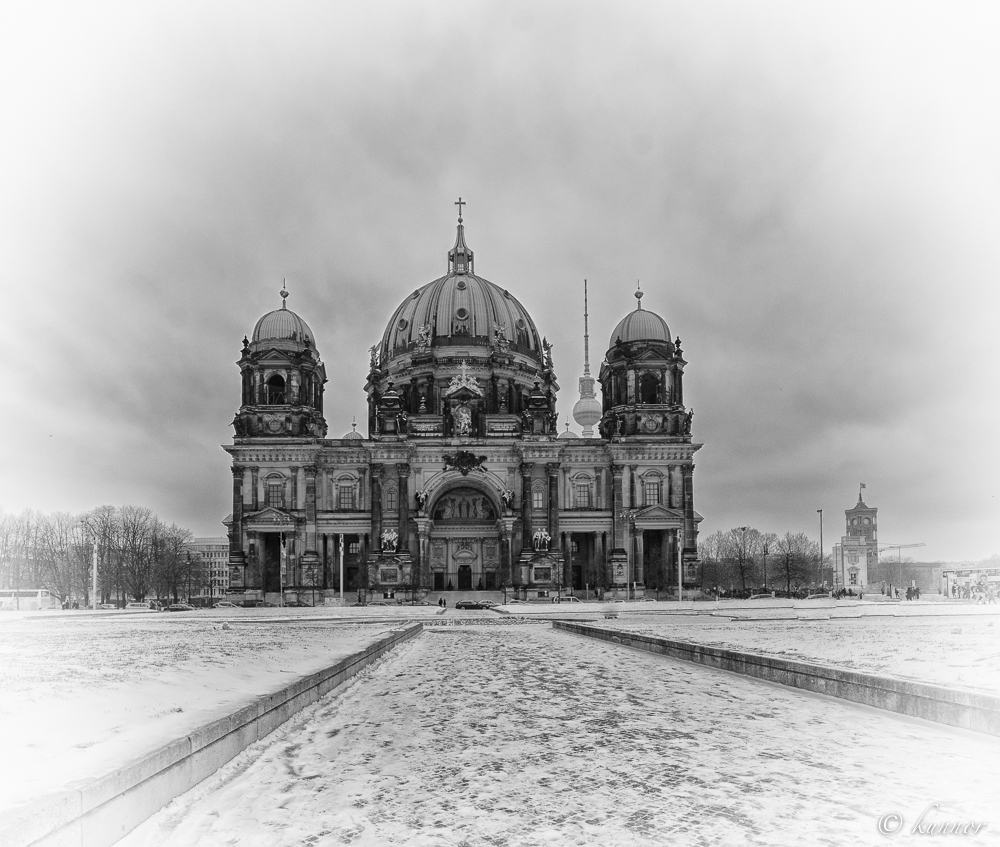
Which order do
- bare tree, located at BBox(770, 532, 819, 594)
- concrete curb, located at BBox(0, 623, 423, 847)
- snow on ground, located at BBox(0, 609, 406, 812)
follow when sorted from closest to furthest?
1. concrete curb, located at BBox(0, 623, 423, 847)
2. snow on ground, located at BBox(0, 609, 406, 812)
3. bare tree, located at BBox(770, 532, 819, 594)

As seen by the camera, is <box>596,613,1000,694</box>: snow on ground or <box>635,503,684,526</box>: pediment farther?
<box>635,503,684,526</box>: pediment

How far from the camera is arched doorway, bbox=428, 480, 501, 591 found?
8138 centimetres

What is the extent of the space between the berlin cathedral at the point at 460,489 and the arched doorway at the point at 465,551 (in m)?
0.12

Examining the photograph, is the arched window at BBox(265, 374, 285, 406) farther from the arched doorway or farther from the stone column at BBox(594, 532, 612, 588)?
the stone column at BBox(594, 532, 612, 588)

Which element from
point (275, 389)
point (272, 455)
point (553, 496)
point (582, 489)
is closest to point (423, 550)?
point (553, 496)

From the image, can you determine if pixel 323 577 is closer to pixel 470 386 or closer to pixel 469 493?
pixel 469 493

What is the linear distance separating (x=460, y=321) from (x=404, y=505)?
67.7 feet

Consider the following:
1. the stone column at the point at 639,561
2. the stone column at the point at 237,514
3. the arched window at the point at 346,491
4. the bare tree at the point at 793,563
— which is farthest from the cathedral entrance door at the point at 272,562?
the bare tree at the point at 793,563

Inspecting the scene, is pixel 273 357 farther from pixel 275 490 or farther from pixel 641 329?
pixel 641 329

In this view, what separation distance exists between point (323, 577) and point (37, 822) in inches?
2862

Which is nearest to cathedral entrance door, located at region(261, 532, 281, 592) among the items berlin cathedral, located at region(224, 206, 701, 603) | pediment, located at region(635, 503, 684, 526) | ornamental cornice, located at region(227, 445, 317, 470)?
berlin cathedral, located at region(224, 206, 701, 603)

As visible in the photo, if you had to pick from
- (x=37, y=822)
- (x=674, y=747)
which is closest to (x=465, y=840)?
(x=37, y=822)

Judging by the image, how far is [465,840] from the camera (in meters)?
6.90
